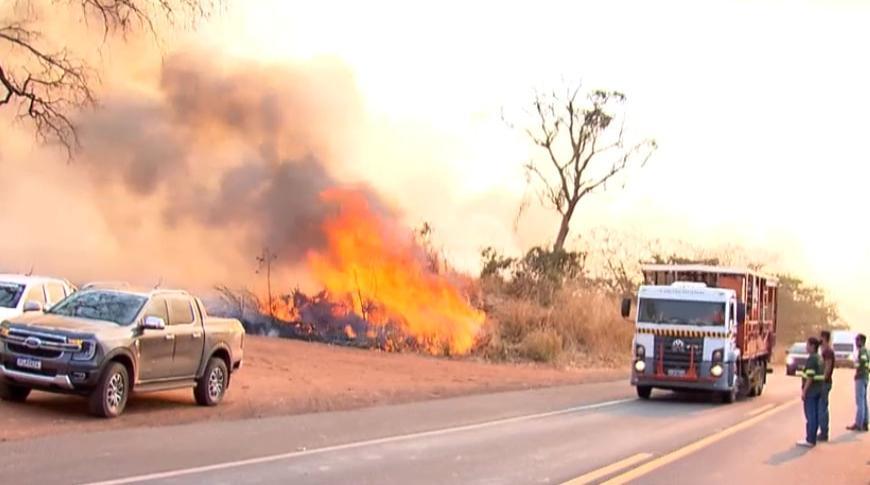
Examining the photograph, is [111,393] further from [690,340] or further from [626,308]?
[690,340]

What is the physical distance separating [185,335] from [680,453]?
26.3 ft

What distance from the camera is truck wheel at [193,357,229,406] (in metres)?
17.4

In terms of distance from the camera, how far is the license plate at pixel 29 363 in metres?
14.8

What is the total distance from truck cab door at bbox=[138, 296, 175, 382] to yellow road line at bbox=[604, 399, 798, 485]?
774 cm

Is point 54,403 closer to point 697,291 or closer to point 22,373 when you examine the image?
point 22,373

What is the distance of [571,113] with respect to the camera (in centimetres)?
5584

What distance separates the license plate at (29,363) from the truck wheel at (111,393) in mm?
850

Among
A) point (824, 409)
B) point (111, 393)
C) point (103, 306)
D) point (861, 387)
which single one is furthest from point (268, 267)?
point (824, 409)

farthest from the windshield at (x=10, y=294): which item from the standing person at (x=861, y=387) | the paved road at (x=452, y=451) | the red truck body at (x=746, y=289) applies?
the red truck body at (x=746, y=289)

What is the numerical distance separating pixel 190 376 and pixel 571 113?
41.5 m

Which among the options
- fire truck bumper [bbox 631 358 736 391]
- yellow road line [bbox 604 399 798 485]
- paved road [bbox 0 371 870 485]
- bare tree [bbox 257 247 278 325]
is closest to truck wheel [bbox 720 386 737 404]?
fire truck bumper [bbox 631 358 736 391]

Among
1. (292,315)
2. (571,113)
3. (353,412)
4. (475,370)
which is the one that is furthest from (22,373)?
(571,113)

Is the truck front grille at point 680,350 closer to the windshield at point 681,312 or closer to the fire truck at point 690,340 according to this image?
the fire truck at point 690,340

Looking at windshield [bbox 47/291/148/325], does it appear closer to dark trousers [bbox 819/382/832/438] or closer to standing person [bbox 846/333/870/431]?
dark trousers [bbox 819/382/832/438]
